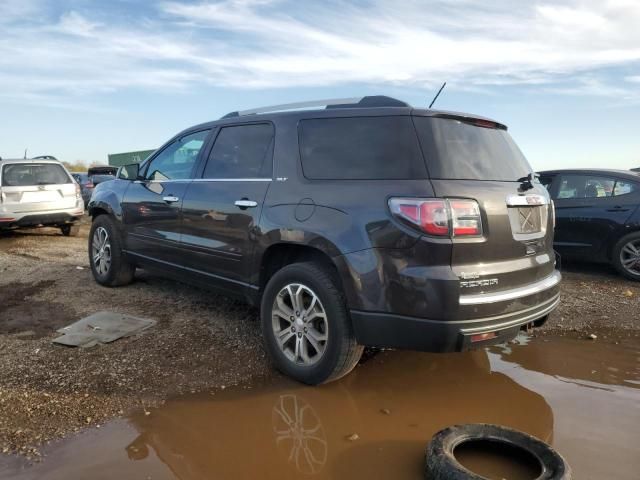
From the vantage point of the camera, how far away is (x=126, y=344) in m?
3.99

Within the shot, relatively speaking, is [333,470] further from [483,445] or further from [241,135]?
[241,135]

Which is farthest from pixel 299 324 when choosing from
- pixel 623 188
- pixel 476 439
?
pixel 623 188

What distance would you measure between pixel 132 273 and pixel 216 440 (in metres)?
3.48

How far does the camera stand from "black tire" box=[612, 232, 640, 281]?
6629mm

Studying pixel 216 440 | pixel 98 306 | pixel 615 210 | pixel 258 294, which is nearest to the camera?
pixel 216 440

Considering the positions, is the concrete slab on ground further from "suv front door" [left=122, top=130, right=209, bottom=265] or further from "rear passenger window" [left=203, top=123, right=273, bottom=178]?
"rear passenger window" [left=203, top=123, right=273, bottom=178]

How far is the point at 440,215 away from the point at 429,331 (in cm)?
65

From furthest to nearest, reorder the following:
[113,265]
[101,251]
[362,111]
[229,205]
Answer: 1. [101,251]
2. [113,265]
3. [229,205]
4. [362,111]

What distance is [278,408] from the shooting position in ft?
10.2

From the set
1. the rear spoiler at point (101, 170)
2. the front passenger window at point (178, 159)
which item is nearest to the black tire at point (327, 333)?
the front passenger window at point (178, 159)

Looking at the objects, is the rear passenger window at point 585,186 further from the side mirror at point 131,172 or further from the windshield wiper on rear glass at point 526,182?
the side mirror at point 131,172

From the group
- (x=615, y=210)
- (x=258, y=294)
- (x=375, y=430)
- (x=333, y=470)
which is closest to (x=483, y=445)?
(x=375, y=430)

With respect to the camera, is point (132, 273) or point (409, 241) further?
point (132, 273)

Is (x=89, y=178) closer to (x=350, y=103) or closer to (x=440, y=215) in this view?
(x=350, y=103)
